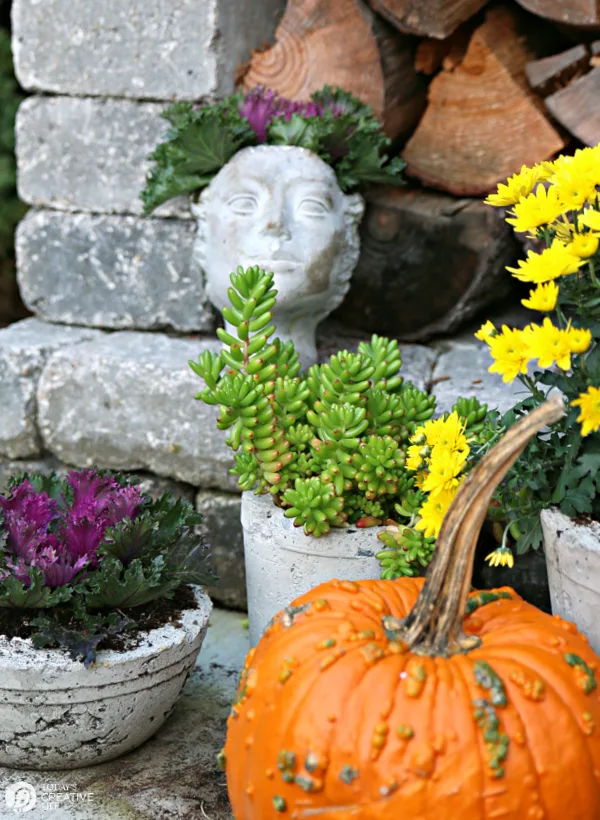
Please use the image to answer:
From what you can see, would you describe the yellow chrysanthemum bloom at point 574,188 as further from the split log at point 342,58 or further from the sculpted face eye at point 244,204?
the split log at point 342,58

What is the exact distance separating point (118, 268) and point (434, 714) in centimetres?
174

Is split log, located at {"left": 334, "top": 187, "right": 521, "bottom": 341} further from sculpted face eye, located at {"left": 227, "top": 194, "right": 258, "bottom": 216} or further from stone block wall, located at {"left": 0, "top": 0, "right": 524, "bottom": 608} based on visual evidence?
sculpted face eye, located at {"left": 227, "top": 194, "right": 258, "bottom": 216}

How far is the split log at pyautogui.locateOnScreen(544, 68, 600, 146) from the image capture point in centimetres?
230

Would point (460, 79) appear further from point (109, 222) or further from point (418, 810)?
point (418, 810)

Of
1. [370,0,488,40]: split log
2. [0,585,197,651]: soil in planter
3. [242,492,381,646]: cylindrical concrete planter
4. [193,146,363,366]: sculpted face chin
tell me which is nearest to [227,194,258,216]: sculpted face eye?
[193,146,363,366]: sculpted face chin

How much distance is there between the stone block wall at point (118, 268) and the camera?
99.1 inches

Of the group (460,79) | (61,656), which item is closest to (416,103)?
(460,79)

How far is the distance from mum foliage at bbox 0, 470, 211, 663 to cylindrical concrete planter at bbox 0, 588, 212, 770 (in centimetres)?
5

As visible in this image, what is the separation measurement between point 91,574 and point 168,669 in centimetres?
22

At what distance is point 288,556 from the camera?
77.3 inches

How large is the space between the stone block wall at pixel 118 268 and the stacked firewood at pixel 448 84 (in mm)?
164

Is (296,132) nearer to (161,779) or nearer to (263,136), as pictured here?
(263,136)

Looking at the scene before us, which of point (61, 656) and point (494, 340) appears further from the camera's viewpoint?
point (61, 656)

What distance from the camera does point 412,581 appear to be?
5.32ft
